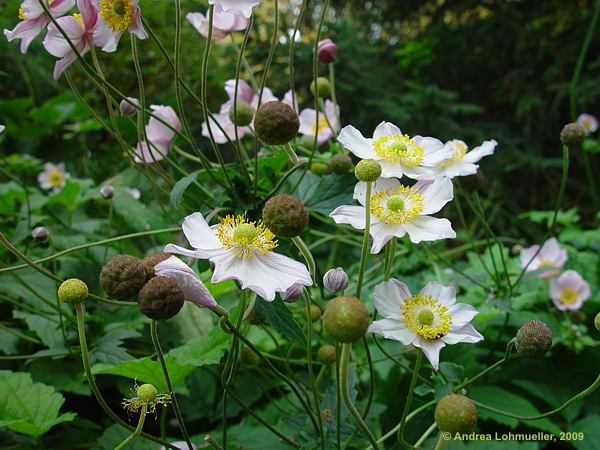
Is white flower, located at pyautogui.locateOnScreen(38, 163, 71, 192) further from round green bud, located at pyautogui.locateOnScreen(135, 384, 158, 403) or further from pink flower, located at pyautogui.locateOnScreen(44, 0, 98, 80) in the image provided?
round green bud, located at pyautogui.locateOnScreen(135, 384, 158, 403)

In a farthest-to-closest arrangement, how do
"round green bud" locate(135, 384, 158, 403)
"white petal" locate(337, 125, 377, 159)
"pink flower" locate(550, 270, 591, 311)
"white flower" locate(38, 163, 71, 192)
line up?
1. "white flower" locate(38, 163, 71, 192)
2. "pink flower" locate(550, 270, 591, 311)
3. "white petal" locate(337, 125, 377, 159)
4. "round green bud" locate(135, 384, 158, 403)

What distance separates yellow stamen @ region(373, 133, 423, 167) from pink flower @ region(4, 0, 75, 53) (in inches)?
15.9

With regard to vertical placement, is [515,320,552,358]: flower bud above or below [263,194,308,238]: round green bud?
below

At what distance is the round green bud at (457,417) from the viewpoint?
0.44 metres

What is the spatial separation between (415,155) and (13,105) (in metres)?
1.74

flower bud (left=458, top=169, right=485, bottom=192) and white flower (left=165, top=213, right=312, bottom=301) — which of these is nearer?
white flower (left=165, top=213, right=312, bottom=301)

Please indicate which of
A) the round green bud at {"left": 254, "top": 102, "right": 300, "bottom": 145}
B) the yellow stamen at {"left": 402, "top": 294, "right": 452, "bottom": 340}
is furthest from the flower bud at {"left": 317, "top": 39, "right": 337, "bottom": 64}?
the yellow stamen at {"left": 402, "top": 294, "right": 452, "bottom": 340}

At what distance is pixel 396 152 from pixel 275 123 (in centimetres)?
16

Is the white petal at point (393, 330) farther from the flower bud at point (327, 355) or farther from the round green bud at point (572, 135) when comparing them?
the round green bud at point (572, 135)

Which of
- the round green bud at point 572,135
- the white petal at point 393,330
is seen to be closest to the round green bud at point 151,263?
the white petal at point 393,330

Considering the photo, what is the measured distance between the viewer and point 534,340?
52cm

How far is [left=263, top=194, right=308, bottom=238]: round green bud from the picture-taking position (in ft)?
1.62

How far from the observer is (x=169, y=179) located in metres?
0.78

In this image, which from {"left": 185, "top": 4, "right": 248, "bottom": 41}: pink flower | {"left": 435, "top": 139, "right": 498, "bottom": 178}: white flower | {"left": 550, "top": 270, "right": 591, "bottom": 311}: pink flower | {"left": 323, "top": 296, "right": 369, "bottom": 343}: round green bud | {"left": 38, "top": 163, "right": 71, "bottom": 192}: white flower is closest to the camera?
{"left": 323, "top": 296, "right": 369, "bottom": 343}: round green bud
